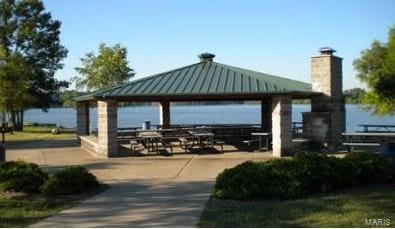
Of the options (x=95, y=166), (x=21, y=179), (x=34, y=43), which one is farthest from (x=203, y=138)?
(x=34, y=43)

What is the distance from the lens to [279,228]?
24.9ft

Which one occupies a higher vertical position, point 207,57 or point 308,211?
point 207,57

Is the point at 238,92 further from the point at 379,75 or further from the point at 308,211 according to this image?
the point at 379,75

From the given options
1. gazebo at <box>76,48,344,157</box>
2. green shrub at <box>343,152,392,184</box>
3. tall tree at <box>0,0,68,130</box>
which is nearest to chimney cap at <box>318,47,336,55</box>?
gazebo at <box>76,48,344,157</box>

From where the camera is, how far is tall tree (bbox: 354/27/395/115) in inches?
932

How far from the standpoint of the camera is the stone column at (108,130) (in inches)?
722

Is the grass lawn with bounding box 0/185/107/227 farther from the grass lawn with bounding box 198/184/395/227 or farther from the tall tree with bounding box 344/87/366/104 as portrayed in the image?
the tall tree with bounding box 344/87/366/104

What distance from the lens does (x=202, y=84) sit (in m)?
18.7

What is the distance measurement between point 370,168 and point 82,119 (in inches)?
667

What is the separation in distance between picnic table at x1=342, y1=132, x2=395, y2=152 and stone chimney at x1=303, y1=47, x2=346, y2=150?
0.63 meters

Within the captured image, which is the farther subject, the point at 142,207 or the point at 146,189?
the point at 146,189

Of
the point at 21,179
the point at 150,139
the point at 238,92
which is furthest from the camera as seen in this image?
the point at 150,139

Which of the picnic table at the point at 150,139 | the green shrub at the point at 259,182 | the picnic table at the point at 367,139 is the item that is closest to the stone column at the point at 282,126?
the picnic table at the point at 367,139

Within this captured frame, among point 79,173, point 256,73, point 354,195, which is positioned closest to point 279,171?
point 354,195
